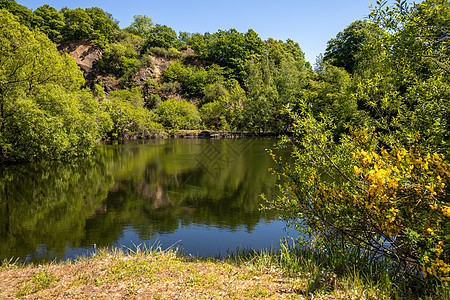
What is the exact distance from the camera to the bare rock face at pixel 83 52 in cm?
8119

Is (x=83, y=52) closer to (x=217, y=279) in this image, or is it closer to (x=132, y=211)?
(x=132, y=211)

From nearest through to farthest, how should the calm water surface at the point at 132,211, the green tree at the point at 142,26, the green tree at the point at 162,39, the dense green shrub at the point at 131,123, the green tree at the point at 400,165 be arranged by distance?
the green tree at the point at 400,165, the calm water surface at the point at 132,211, the dense green shrub at the point at 131,123, the green tree at the point at 162,39, the green tree at the point at 142,26

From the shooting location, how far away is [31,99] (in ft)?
69.5

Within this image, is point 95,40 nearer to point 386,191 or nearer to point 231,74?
point 231,74

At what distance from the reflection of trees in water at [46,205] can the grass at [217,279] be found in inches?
111

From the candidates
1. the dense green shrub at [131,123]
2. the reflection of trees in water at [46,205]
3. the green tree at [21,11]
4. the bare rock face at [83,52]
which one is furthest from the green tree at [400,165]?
the green tree at [21,11]

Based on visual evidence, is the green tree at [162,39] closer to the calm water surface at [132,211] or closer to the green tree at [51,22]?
the green tree at [51,22]

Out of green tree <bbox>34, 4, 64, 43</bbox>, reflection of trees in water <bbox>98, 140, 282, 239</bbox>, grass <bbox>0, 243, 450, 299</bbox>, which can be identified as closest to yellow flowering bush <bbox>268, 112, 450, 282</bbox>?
grass <bbox>0, 243, 450, 299</bbox>

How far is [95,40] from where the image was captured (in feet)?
270

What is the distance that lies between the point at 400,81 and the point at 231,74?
79.8 metres

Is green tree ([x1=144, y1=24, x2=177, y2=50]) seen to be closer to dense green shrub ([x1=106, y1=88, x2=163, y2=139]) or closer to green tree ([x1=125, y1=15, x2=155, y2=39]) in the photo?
green tree ([x1=125, y1=15, x2=155, y2=39])

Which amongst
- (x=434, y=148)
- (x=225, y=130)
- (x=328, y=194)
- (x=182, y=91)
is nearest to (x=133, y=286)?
(x=328, y=194)

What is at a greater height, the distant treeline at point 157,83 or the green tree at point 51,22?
the green tree at point 51,22

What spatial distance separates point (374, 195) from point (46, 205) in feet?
45.0
